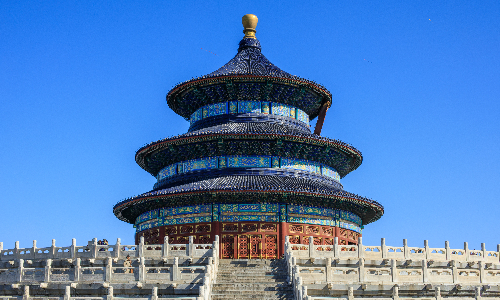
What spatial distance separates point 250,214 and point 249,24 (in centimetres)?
1748

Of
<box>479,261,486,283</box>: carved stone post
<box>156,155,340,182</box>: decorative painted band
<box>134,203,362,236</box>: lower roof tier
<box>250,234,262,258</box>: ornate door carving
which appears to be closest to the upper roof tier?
<box>156,155,340,182</box>: decorative painted band

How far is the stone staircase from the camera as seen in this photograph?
96.5ft

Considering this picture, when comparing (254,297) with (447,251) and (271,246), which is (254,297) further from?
(271,246)

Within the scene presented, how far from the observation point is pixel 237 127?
1857 inches

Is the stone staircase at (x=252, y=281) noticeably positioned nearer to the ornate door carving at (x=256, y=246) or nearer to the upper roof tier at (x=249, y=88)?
the ornate door carving at (x=256, y=246)

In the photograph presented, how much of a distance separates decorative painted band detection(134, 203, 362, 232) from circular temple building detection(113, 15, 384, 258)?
6 cm

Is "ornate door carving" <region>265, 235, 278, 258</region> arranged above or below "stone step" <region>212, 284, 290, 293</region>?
above

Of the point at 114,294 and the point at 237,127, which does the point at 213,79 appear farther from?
the point at 114,294

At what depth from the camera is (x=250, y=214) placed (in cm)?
4381

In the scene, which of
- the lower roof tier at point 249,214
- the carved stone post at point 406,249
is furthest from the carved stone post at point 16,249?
the carved stone post at point 406,249

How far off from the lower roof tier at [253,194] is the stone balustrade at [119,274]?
9386mm

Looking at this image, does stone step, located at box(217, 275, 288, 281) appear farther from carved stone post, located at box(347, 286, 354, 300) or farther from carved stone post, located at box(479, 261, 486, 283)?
carved stone post, located at box(479, 261, 486, 283)

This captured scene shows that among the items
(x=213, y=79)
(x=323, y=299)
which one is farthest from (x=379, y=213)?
(x=323, y=299)

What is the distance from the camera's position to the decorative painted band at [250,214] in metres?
43.8
